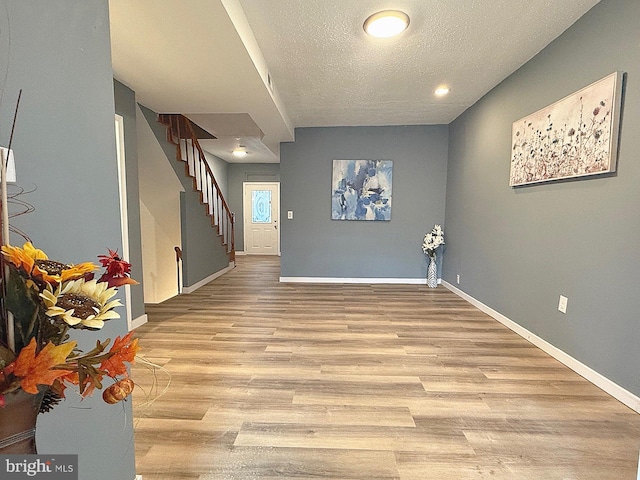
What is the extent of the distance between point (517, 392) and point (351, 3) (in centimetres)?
271

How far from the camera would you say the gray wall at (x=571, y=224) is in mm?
1753

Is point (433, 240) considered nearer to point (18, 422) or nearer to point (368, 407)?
point (368, 407)

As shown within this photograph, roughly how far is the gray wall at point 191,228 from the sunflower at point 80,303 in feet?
12.5

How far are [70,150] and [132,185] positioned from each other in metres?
2.27

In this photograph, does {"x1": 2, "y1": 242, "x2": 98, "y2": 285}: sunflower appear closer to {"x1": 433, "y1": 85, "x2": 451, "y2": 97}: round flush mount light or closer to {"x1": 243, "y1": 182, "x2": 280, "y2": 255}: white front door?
{"x1": 433, "y1": 85, "x2": 451, "y2": 97}: round flush mount light

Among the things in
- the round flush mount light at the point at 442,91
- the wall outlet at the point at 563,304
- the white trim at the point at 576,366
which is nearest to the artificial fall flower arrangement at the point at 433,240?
the white trim at the point at 576,366

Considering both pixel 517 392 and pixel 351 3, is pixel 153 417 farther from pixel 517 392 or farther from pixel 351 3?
pixel 351 3

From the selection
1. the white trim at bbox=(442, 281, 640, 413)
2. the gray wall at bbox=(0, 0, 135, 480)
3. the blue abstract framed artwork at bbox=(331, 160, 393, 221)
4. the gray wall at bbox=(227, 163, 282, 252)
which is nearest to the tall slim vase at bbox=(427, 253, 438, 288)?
the blue abstract framed artwork at bbox=(331, 160, 393, 221)

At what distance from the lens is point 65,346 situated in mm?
432

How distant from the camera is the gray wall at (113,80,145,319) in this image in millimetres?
2753

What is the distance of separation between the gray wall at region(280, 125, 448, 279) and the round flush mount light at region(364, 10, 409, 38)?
97.7 inches

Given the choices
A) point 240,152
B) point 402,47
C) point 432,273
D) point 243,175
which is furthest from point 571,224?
point 243,175

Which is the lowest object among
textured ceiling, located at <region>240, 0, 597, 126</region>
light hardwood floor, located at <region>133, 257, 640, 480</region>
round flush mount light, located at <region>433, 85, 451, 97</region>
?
light hardwood floor, located at <region>133, 257, 640, 480</region>

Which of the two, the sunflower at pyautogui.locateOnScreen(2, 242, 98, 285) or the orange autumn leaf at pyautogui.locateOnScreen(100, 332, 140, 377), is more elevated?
the sunflower at pyautogui.locateOnScreen(2, 242, 98, 285)
